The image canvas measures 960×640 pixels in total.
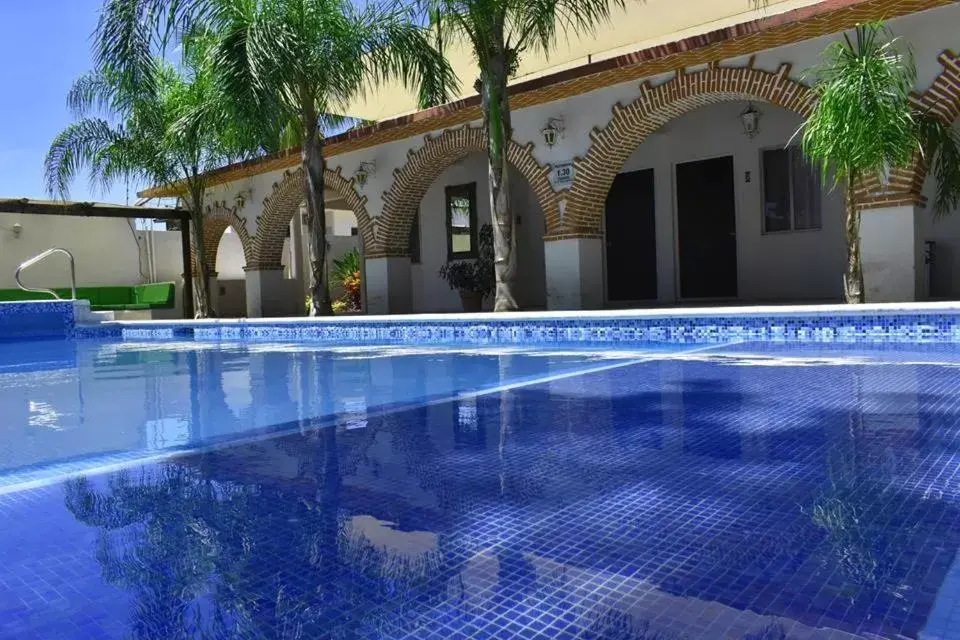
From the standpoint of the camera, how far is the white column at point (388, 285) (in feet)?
47.3

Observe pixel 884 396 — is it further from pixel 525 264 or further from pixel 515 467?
pixel 525 264

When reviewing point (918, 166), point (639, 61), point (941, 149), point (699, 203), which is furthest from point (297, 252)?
point (941, 149)

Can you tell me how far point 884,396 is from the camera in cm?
460

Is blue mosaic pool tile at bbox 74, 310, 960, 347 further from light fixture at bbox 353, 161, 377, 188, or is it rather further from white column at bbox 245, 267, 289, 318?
white column at bbox 245, 267, 289, 318

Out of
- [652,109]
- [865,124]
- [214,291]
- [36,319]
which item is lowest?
[36,319]

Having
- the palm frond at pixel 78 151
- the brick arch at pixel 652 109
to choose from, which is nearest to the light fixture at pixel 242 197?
the palm frond at pixel 78 151

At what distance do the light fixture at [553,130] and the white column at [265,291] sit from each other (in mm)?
8432

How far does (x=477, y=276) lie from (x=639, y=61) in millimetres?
5863

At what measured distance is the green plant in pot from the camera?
47.1ft

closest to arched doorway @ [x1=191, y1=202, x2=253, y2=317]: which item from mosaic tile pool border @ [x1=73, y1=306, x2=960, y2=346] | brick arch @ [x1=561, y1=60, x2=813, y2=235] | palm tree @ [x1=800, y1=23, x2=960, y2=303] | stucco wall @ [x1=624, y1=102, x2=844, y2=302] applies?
mosaic tile pool border @ [x1=73, y1=306, x2=960, y2=346]

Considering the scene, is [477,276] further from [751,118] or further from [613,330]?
[613,330]

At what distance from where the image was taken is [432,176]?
547 inches

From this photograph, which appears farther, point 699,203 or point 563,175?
point 699,203

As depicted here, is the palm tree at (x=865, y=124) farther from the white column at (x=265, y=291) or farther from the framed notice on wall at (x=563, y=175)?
the white column at (x=265, y=291)
